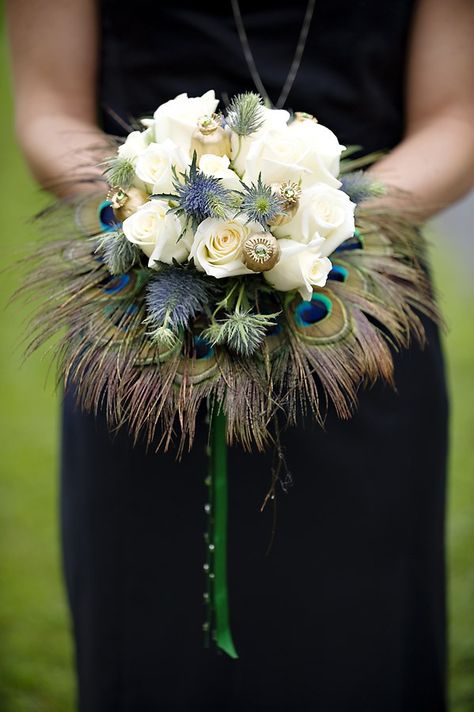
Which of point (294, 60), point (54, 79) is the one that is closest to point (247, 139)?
point (294, 60)

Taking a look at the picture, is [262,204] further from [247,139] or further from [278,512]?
[278,512]

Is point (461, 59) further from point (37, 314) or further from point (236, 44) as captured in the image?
point (37, 314)

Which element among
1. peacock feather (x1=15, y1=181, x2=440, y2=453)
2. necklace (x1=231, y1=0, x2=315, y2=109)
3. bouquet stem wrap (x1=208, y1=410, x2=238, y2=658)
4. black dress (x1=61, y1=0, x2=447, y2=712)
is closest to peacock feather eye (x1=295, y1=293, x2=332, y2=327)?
peacock feather (x1=15, y1=181, x2=440, y2=453)

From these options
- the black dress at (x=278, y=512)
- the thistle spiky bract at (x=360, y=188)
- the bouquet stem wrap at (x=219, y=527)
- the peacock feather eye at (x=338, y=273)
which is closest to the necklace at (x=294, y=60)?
the black dress at (x=278, y=512)

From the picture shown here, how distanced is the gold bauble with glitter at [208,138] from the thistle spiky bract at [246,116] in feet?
0.08

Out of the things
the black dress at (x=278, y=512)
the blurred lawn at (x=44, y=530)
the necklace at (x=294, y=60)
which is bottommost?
the blurred lawn at (x=44, y=530)

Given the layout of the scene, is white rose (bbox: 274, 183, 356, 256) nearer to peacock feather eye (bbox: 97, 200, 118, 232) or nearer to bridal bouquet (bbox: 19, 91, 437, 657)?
bridal bouquet (bbox: 19, 91, 437, 657)

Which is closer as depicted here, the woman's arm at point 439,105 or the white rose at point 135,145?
the white rose at point 135,145

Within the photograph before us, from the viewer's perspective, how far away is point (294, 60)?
61.6 inches

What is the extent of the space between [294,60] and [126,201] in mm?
587

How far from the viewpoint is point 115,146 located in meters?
1.41

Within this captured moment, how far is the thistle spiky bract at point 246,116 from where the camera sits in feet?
3.75

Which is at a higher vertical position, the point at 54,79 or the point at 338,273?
the point at 54,79

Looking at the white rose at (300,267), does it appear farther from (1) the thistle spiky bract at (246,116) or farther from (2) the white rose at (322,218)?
(1) the thistle spiky bract at (246,116)
